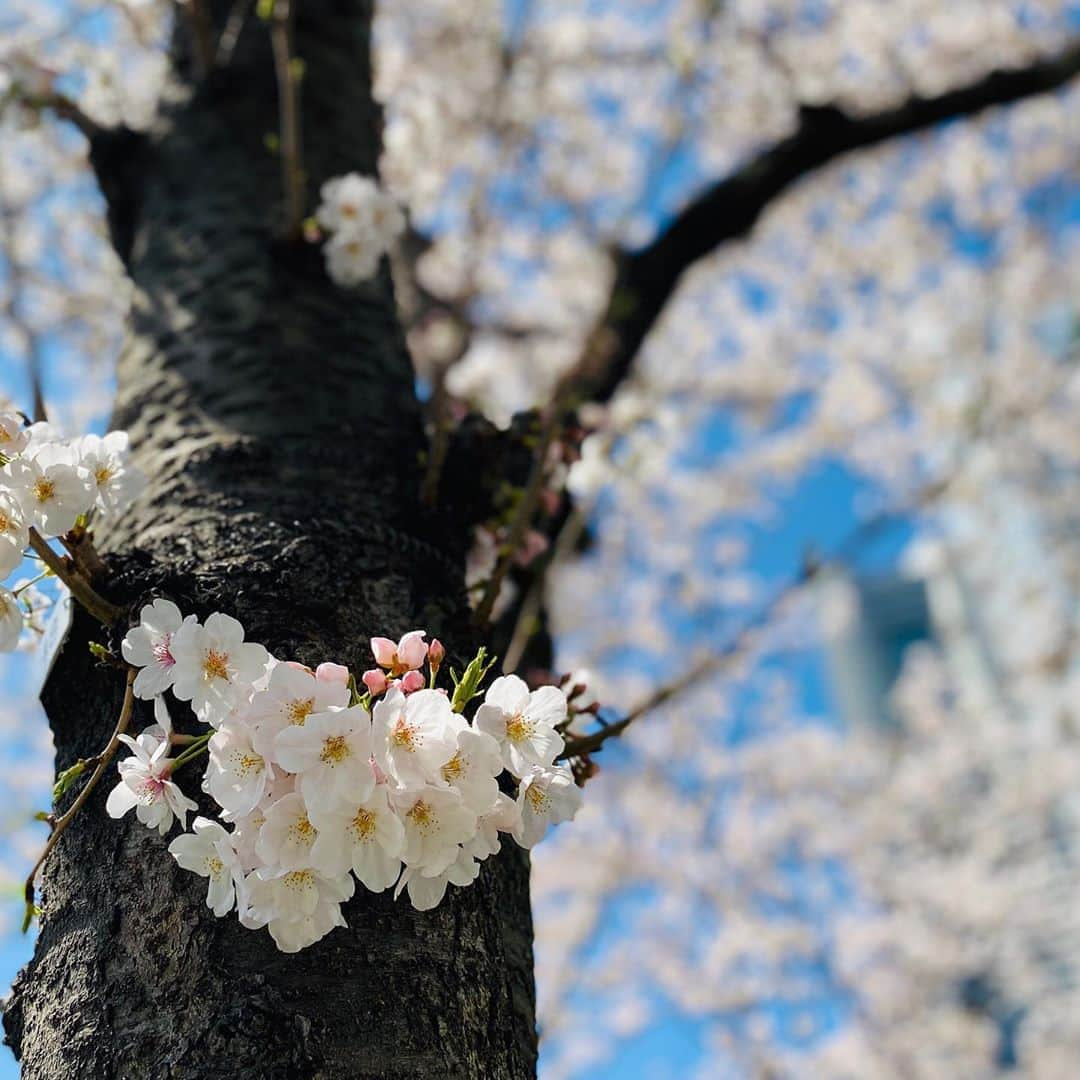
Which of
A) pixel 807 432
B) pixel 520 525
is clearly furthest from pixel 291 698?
pixel 807 432

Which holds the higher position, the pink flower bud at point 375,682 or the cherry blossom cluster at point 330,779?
the pink flower bud at point 375,682

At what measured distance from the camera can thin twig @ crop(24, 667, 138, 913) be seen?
994 mm

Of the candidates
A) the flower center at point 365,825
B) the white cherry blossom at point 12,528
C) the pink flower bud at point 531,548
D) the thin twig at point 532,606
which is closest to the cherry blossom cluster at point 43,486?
the white cherry blossom at point 12,528

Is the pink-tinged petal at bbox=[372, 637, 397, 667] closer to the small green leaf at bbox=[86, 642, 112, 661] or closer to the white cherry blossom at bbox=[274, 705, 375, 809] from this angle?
the white cherry blossom at bbox=[274, 705, 375, 809]

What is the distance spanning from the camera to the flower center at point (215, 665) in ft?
3.06

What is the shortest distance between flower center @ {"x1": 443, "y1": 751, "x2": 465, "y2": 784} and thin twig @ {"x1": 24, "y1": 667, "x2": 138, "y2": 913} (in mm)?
349

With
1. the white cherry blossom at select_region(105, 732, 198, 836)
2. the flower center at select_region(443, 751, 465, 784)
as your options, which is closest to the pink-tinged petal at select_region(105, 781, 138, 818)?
the white cherry blossom at select_region(105, 732, 198, 836)

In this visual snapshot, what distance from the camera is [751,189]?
277cm

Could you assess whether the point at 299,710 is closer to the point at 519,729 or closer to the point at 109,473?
the point at 519,729

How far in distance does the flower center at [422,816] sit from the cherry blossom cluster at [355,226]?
1.31m

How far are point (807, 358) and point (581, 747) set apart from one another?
9025 mm

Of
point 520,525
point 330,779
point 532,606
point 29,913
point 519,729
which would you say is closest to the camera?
point 330,779

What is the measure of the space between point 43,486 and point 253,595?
0.27 meters

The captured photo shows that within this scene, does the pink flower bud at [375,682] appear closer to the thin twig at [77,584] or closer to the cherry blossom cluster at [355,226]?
the thin twig at [77,584]
